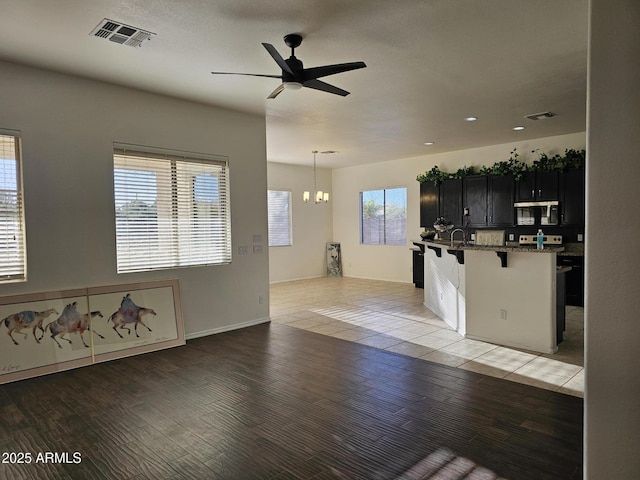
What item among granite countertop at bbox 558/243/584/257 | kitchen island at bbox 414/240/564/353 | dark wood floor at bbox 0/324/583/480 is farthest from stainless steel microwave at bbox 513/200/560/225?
dark wood floor at bbox 0/324/583/480

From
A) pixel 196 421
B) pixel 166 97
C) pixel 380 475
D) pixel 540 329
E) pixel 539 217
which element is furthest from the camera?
pixel 539 217

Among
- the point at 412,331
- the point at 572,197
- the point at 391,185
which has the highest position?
the point at 391,185

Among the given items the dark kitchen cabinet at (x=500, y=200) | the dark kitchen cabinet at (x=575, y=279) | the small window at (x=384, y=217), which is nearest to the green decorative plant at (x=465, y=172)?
the dark kitchen cabinet at (x=500, y=200)

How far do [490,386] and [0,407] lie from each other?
13.0 ft

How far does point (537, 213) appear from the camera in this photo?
7469mm

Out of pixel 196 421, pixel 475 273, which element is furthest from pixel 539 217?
pixel 196 421

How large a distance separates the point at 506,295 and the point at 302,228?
21.5ft

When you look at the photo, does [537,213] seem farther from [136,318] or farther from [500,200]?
[136,318]

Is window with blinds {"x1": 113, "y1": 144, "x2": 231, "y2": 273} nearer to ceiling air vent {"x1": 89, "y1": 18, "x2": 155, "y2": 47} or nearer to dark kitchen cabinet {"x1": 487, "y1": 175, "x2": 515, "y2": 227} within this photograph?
ceiling air vent {"x1": 89, "y1": 18, "x2": 155, "y2": 47}

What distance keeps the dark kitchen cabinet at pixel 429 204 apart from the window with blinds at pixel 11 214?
7.16 m

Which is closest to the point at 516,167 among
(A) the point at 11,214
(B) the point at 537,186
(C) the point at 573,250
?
(B) the point at 537,186

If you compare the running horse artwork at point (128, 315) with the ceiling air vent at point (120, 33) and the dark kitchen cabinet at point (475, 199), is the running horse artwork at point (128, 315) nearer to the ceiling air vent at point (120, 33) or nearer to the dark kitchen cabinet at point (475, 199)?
the ceiling air vent at point (120, 33)

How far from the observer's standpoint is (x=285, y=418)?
9.97 ft

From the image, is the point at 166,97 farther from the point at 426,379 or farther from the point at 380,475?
the point at 380,475
